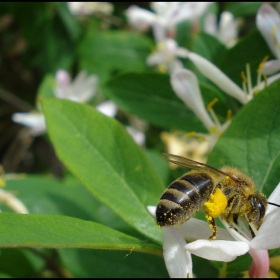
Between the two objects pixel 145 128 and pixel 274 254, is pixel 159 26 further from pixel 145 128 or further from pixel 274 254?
pixel 274 254

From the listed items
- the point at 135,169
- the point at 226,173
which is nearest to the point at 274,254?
the point at 226,173

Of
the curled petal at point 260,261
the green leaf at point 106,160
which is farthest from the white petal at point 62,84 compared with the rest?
the curled petal at point 260,261

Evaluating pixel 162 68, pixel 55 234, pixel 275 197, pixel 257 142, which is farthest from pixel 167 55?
pixel 55 234

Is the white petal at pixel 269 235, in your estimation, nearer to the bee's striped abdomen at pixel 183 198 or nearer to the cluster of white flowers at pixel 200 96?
the cluster of white flowers at pixel 200 96

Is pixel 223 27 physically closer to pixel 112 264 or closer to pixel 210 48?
pixel 210 48

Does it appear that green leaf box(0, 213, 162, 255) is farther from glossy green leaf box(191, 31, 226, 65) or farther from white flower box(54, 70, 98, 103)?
white flower box(54, 70, 98, 103)

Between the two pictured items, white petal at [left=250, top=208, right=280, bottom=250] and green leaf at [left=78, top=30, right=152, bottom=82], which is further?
green leaf at [left=78, top=30, right=152, bottom=82]

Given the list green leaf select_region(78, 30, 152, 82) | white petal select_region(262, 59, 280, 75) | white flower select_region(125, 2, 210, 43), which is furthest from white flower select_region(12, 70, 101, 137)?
white petal select_region(262, 59, 280, 75)
